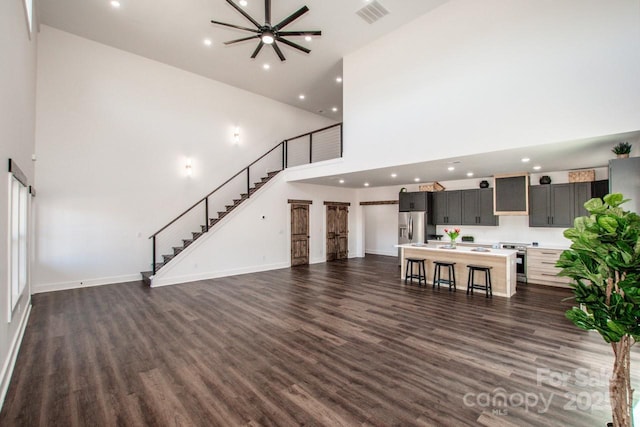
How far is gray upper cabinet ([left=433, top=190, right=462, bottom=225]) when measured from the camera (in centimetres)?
890

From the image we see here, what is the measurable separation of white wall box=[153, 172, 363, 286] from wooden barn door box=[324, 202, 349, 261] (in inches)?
12.0

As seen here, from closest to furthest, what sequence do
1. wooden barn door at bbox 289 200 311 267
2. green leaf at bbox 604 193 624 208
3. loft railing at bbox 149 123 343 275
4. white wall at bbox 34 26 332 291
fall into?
green leaf at bbox 604 193 624 208
white wall at bbox 34 26 332 291
loft railing at bbox 149 123 343 275
wooden barn door at bbox 289 200 311 267

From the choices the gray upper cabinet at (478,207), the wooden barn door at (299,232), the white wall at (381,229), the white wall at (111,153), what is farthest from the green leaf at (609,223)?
the white wall at (381,229)

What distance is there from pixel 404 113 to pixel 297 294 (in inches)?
181

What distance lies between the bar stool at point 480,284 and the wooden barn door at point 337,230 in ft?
17.9

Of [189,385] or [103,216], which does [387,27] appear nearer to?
[189,385]

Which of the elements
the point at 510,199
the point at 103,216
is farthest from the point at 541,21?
the point at 103,216

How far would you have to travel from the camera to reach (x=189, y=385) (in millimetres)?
2801

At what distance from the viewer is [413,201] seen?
9.73 m

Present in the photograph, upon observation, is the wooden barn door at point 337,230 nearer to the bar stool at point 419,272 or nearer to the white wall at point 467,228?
the white wall at point 467,228

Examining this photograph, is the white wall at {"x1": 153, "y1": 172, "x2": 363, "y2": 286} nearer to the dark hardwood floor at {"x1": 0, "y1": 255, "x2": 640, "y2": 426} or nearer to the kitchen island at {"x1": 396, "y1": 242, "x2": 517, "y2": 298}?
the dark hardwood floor at {"x1": 0, "y1": 255, "x2": 640, "y2": 426}

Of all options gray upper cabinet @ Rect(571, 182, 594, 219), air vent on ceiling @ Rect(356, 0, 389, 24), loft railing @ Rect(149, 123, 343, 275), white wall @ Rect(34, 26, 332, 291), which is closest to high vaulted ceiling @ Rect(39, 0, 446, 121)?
air vent on ceiling @ Rect(356, 0, 389, 24)

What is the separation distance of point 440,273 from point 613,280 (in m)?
5.62

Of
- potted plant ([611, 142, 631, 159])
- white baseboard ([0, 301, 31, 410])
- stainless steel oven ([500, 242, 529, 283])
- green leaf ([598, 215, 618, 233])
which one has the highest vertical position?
potted plant ([611, 142, 631, 159])
